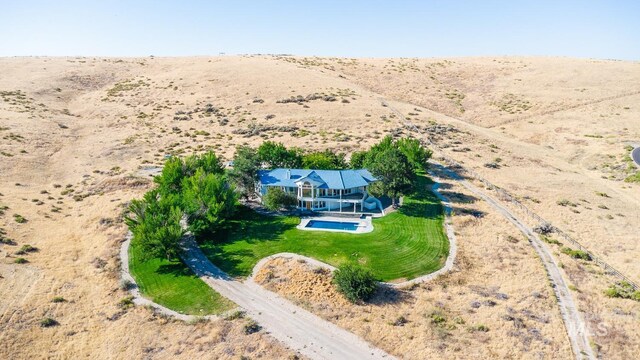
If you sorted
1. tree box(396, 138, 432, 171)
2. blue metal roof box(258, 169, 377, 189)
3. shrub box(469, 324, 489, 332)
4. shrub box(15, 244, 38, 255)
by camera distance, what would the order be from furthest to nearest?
tree box(396, 138, 432, 171), blue metal roof box(258, 169, 377, 189), shrub box(15, 244, 38, 255), shrub box(469, 324, 489, 332)

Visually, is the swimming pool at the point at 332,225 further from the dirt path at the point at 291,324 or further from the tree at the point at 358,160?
the tree at the point at 358,160

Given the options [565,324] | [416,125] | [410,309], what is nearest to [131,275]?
[410,309]

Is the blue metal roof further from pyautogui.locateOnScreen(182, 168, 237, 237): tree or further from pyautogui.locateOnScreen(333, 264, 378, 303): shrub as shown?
pyautogui.locateOnScreen(333, 264, 378, 303): shrub

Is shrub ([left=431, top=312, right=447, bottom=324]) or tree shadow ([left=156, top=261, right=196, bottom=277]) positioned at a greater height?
shrub ([left=431, top=312, right=447, bottom=324])

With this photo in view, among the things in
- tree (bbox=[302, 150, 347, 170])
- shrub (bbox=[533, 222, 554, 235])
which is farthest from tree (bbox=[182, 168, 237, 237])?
shrub (bbox=[533, 222, 554, 235])

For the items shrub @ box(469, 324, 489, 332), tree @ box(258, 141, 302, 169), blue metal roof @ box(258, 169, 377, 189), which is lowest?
shrub @ box(469, 324, 489, 332)

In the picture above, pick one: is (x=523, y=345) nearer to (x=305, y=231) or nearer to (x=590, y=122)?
(x=305, y=231)
